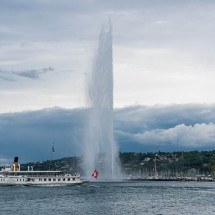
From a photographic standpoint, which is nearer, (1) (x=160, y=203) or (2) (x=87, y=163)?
(1) (x=160, y=203)

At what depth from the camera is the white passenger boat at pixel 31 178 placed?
159 metres

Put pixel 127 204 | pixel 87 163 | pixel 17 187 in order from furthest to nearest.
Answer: pixel 87 163, pixel 17 187, pixel 127 204

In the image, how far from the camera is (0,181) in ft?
523

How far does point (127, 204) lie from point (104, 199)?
10917mm

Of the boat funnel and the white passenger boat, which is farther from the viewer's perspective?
the boat funnel

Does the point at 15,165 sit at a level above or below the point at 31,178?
above

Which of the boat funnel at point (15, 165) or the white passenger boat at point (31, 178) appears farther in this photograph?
the boat funnel at point (15, 165)

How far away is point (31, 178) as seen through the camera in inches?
6284

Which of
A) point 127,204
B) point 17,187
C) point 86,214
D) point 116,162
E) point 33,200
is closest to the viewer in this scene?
point 86,214

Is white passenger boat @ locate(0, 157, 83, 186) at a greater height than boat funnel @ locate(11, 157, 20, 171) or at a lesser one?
lesser

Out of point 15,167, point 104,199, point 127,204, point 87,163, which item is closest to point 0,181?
point 15,167

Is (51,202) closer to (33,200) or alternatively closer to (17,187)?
(33,200)

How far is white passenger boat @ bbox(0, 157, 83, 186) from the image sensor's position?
158625 mm

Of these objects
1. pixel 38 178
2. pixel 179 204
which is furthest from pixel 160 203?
pixel 38 178
